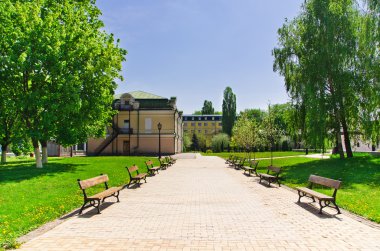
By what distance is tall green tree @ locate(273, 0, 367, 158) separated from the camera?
2327cm

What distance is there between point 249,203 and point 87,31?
17522 millimetres

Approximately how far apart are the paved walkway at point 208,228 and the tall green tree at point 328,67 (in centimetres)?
1404

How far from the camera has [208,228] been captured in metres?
7.30

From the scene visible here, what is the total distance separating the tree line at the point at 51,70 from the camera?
1834 cm

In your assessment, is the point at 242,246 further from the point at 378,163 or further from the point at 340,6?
the point at 340,6

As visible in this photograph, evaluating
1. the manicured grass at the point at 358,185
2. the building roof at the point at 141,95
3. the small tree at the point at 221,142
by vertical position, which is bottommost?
the manicured grass at the point at 358,185

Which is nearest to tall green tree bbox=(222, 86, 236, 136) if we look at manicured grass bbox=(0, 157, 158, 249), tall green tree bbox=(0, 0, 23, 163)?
tall green tree bbox=(0, 0, 23, 163)

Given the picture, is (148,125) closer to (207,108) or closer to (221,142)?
(221,142)

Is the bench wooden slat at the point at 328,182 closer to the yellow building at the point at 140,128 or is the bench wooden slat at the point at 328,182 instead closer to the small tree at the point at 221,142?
the yellow building at the point at 140,128

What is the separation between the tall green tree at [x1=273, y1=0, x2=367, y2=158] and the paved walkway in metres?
14.0

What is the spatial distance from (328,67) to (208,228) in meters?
20.0

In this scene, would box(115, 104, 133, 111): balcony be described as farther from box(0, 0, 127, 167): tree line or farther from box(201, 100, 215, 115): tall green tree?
box(201, 100, 215, 115): tall green tree

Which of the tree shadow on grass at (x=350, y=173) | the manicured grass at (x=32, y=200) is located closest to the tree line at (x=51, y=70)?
the manicured grass at (x=32, y=200)

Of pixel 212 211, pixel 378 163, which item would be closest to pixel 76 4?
pixel 212 211
